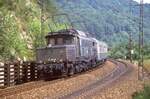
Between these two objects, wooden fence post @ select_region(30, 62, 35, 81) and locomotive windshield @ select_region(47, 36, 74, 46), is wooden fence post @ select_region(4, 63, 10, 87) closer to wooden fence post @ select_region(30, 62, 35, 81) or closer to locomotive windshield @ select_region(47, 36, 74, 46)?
wooden fence post @ select_region(30, 62, 35, 81)

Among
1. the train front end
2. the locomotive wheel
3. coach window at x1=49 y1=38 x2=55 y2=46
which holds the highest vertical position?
coach window at x1=49 y1=38 x2=55 y2=46

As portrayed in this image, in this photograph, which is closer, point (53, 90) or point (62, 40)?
point (53, 90)

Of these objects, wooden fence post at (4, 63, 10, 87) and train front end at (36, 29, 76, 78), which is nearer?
wooden fence post at (4, 63, 10, 87)

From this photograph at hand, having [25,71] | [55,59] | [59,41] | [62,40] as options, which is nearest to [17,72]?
[25,71]

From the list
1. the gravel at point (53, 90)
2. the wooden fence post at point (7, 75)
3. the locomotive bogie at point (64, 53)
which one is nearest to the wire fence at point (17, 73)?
the wooden fence post at point (7, 75)

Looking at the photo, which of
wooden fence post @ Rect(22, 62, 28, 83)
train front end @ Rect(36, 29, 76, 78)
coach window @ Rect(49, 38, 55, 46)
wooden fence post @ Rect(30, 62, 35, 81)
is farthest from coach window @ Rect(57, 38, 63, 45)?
wooden fence post @ Rect(22, 62, 28, 83)

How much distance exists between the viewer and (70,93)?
28.0 metres

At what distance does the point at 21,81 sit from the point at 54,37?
6.36m

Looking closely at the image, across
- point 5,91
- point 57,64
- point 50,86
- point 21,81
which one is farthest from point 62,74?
point 5,91

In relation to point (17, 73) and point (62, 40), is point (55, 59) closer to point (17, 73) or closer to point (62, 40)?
point (62, 40)

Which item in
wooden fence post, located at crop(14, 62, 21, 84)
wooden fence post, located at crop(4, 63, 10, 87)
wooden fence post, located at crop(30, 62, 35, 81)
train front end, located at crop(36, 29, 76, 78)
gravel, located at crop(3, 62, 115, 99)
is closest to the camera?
gravel, located at crop(3, 62, 115, 99)

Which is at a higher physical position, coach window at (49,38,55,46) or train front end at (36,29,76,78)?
coach window at (49,38,55,46)

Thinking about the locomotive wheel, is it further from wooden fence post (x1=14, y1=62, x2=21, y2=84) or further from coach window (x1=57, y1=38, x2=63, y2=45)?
wooden fence post (x1=14, y1=62, x2=21, y2=84)

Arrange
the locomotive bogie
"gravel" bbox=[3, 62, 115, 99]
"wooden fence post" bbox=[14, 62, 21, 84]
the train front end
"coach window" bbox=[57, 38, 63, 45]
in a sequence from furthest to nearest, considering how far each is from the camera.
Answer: "coach window" bbox=[57, 38, 63, 45], the locomotive bogie, the train front end, "wooden fence post" bbox=[14, 62, 21, 84], "gravel" bbox=[3, 62, 115, 99]
